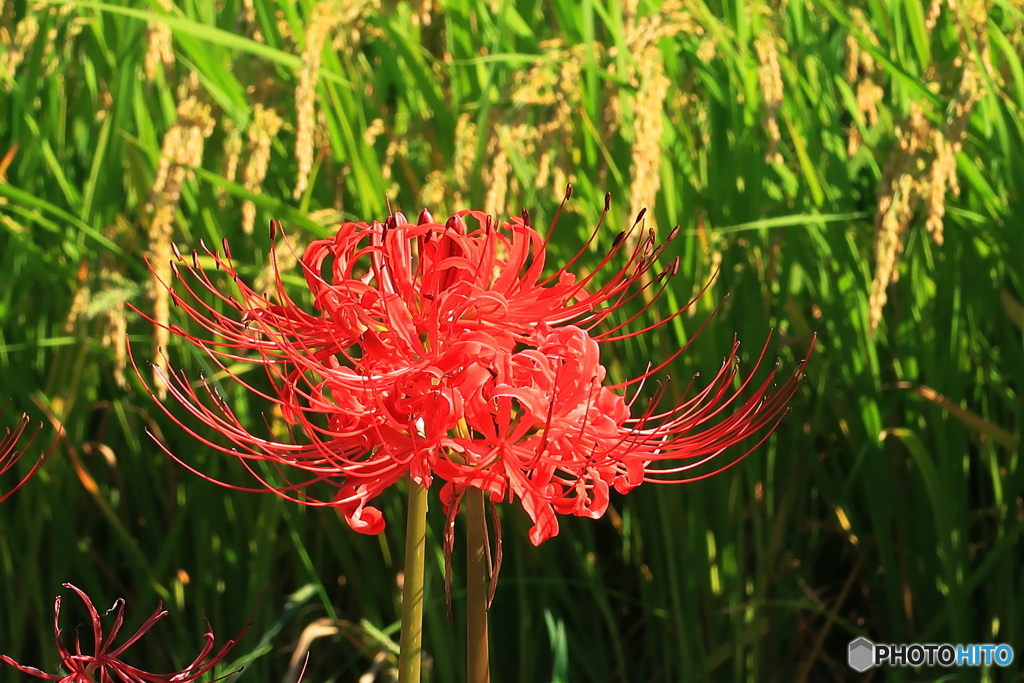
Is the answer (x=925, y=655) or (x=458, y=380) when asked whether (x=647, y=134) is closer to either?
(x=458, y=380)

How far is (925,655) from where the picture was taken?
1708mm

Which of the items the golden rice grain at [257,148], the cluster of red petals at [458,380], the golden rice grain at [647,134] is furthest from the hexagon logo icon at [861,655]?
the golden rice grain at [257,148]

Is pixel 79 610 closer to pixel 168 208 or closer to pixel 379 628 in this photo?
pixel 379 628

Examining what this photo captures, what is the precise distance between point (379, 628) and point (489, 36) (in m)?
1.13

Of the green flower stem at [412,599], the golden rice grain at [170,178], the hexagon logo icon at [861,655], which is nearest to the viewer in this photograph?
the green flower stem at [412,599]

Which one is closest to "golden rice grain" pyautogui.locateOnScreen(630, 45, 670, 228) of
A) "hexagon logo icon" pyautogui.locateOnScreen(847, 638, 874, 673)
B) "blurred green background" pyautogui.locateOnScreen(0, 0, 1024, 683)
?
"blurred green background" pyautogui.locateOnScreen(0, 0, 1024, 683)

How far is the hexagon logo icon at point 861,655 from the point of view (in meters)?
1.78

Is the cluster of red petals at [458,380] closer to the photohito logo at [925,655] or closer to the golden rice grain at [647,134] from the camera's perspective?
the golden rice grain at [647,134]

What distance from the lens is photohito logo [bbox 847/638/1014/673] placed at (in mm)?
1655

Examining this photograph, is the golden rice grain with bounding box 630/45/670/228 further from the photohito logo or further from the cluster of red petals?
the photohito logo

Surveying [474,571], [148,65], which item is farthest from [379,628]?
[474,571]

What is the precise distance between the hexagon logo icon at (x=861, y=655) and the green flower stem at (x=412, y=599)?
1.28 meters

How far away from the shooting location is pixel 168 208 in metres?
1.62

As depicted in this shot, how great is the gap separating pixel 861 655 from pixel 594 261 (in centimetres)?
84
